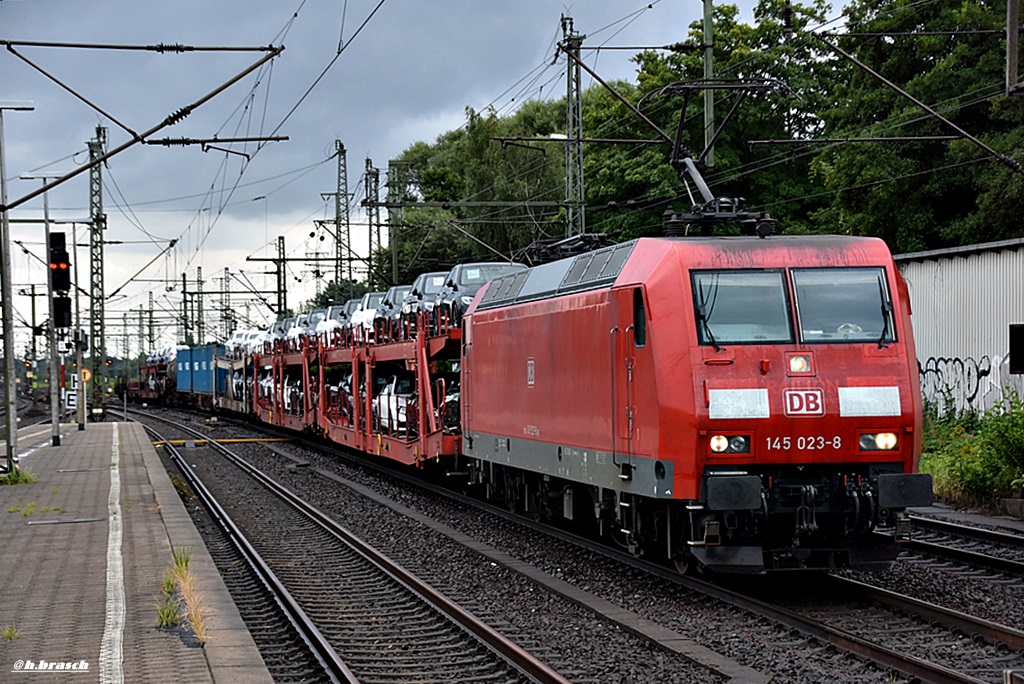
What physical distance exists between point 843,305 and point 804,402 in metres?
1.07

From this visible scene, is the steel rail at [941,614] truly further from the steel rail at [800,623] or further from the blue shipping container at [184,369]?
the blue shipping container at [184,369]

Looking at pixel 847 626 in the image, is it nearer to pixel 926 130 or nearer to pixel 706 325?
pixel 706 325

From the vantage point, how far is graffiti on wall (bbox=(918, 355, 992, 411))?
24.2m

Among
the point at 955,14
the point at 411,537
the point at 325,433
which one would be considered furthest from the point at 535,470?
the point at 955,14

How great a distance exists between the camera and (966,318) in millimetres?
24781

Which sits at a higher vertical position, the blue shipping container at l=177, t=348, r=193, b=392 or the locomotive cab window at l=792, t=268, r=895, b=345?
the blue shipping container at l=177, t=348, r=193, b=392

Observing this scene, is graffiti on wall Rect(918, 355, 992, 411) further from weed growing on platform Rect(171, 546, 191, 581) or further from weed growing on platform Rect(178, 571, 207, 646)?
weed growing on platform Rect(178, 571, 207, 646)

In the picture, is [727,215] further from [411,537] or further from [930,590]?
[411,537]

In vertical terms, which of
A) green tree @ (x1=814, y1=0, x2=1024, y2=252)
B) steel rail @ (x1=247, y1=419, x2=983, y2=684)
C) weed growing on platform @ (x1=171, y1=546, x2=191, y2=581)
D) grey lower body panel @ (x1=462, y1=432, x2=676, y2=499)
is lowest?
steel rail @ (x1=247, y1=419, x2=983, y2=684)

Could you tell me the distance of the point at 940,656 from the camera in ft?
29.9

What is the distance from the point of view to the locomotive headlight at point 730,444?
35.8 ft

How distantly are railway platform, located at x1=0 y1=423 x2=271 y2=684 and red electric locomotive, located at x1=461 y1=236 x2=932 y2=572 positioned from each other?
3.88 meters

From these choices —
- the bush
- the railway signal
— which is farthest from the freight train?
the railway signal

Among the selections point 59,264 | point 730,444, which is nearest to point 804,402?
point 730,444
